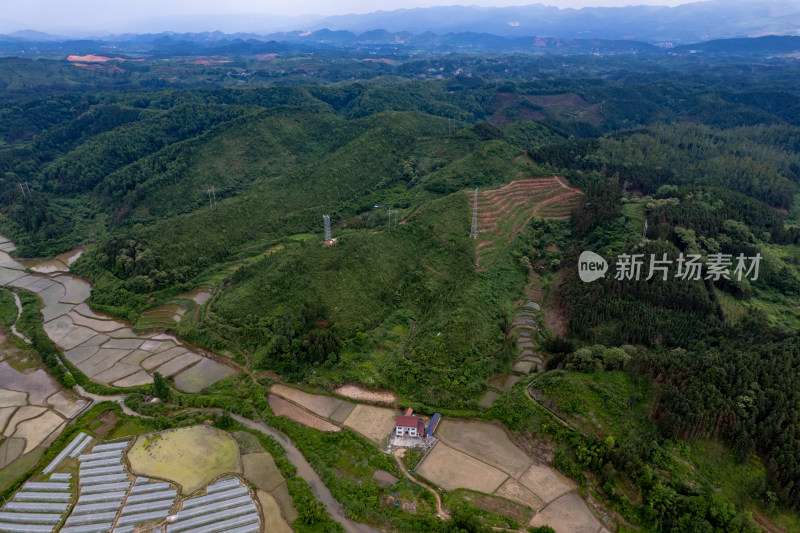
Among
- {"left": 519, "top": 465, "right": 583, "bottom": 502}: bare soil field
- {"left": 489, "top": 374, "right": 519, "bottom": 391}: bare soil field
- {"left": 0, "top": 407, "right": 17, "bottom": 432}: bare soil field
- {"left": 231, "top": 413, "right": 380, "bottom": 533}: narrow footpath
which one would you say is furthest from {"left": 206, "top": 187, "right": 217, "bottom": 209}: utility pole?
{"left": 519, "top": 465, "right": 583, "bottom": 502}: bare soil field

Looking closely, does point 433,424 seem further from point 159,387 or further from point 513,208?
point 513,208

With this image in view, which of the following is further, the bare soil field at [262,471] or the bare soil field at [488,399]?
the bare soil field at [488,399]

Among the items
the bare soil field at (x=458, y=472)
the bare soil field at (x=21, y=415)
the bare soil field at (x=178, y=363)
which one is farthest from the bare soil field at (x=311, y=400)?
the bare soil field at (x=21, y=415)

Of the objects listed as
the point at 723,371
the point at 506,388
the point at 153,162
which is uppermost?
the point at 153,162

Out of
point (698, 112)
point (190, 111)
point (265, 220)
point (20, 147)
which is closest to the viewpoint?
point (265, 220)

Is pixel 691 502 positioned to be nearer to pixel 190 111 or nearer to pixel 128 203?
pixel 128 203

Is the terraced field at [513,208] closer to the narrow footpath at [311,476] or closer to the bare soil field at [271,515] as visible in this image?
the narrow footpath at [311,476]

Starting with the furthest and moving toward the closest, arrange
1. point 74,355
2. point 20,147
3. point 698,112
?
point 698,112 → point 20,147 → point 74,355

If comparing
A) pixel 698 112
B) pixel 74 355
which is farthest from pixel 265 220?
pixel 698 112
